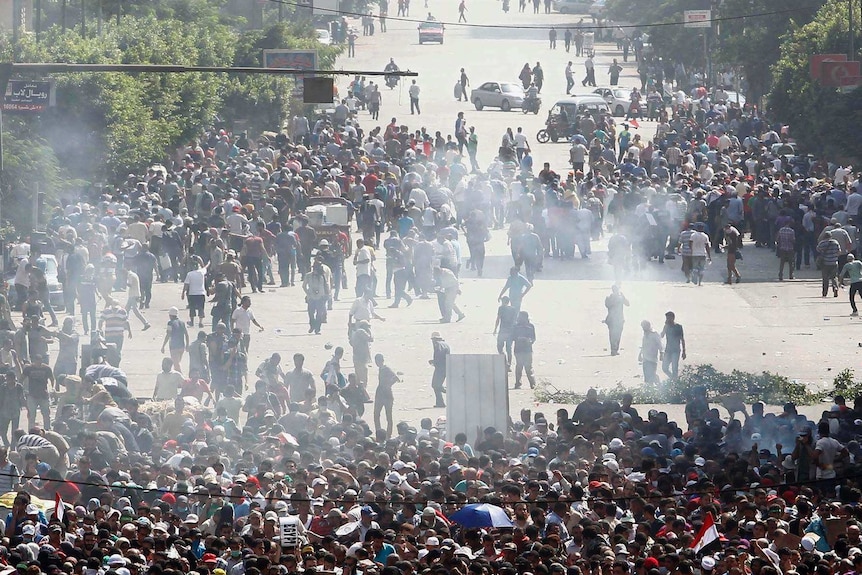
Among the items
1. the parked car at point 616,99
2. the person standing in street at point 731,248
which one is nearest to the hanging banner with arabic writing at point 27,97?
the person standing in street at point 731,248

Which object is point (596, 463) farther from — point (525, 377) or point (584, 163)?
point (584, 163)

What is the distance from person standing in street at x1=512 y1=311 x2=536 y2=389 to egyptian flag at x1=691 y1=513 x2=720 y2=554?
1111 cm

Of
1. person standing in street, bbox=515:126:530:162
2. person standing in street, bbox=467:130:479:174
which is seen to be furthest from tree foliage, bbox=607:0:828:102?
person standing in street, bbox=467:130:479:174

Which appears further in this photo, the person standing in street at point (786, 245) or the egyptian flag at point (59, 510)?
the person standing in street at point (786, 245)

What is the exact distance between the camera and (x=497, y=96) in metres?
56.9

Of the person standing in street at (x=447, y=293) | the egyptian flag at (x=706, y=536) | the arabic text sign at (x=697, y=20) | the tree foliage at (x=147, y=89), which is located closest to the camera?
the egyptian flag at (x=706, y=536)

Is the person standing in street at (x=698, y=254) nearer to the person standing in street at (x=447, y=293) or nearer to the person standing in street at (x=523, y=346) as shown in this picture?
the person standing in street at (x=447, y=293)

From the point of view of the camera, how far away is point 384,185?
3769 cm

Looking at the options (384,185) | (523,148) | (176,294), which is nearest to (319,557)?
(176,294)

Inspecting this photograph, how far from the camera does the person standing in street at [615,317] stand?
27281 millimetres

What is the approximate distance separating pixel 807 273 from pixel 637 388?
9.57 meters

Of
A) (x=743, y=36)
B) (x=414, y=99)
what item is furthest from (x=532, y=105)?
(x=743, y=36)

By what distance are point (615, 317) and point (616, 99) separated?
28715 mm

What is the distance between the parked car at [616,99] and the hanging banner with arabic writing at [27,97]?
2632 centimetres
